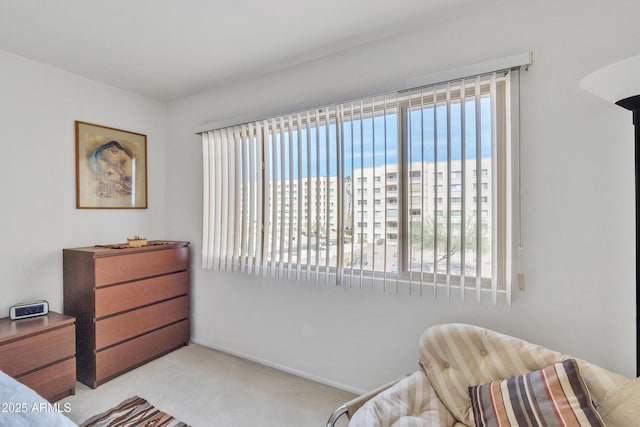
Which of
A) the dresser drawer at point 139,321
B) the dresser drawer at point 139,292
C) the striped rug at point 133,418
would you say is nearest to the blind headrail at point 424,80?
the dresser drawer at point 139,292

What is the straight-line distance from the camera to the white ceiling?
1795 millimetres

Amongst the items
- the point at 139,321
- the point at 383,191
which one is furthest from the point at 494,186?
the point at 139,321

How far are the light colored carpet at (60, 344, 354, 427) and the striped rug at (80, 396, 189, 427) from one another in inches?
2.0

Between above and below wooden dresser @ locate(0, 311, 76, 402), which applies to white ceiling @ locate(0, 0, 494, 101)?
above

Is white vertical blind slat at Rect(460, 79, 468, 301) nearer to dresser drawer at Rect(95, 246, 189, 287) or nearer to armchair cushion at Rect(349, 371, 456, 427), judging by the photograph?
armchair cushion at Rect(349, 371, 456, 427)

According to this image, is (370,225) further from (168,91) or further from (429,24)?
(168,91)

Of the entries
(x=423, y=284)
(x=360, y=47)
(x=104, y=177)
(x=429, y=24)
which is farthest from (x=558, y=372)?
(x=104, y=177)

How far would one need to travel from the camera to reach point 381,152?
81.2 inches

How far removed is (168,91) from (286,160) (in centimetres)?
163

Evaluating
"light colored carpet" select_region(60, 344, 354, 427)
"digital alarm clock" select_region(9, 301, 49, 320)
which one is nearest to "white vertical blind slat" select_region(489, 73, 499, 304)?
"light colored carpet" select_region(60, 344, 354, 427)

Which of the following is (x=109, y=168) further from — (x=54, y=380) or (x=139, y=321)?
(x=54, y=380)

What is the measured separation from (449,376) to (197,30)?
8.55 feet

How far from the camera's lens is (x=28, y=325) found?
2.10 meters

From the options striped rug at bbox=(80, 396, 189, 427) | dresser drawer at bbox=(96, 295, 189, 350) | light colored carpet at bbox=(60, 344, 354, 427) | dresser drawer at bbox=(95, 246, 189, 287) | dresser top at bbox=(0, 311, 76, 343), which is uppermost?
dresser drawer at bbox=(95, 246, 189, 287)
